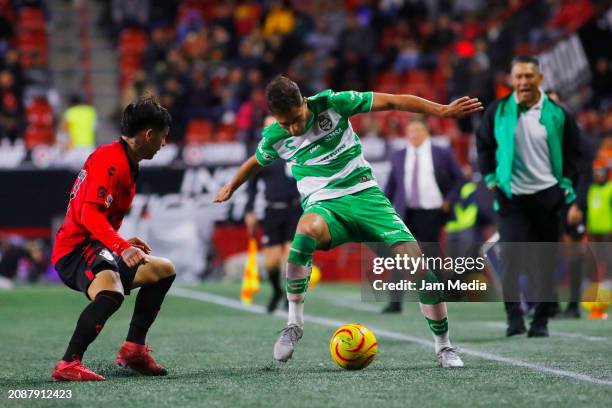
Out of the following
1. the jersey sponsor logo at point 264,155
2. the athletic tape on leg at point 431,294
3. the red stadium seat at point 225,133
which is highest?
the red stadium seat at point 225,133

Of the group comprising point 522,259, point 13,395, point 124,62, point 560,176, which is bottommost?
point 13,395

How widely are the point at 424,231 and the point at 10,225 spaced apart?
853 centimetres

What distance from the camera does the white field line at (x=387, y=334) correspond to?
6.10m

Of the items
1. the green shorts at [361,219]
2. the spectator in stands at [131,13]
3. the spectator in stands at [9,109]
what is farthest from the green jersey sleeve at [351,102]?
the spectator in stands at [131,13]

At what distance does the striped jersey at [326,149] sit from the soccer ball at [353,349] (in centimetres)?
86

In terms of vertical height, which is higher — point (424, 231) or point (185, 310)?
point (424, 231)

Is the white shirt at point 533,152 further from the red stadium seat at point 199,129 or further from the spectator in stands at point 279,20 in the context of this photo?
the spectator in stands at point 279,20

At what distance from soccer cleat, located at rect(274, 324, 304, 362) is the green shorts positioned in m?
0.55

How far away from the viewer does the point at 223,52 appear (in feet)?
74.1

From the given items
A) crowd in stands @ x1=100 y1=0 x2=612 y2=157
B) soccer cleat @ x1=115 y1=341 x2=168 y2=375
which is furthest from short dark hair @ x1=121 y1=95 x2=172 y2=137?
crowd in stands @ x1=100 y1=0 x2=612 y2=157

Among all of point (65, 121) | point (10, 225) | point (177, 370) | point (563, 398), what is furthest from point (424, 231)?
point (65, 121)

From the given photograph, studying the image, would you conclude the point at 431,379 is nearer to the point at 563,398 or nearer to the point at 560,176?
the point at 563,398

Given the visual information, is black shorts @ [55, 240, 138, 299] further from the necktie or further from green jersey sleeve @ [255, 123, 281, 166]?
the necktie

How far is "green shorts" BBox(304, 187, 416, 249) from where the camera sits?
6773mm
